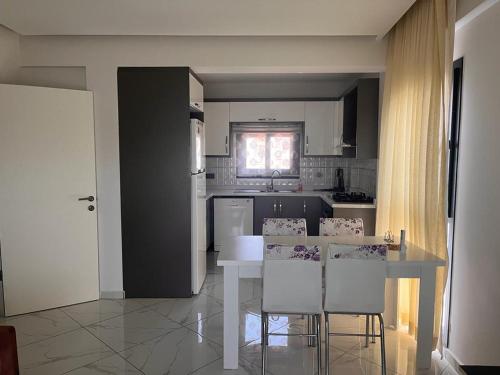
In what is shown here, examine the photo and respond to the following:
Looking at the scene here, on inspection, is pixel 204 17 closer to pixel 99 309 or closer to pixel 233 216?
pixel 99 309

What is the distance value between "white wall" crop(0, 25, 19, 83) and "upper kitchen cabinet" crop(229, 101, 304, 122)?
2769mm

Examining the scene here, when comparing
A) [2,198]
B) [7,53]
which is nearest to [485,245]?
[2,198]

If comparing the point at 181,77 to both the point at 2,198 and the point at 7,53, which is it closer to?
the point at 7,53

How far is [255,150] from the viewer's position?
234 inches

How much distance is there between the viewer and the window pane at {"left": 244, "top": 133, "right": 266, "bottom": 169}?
5.89 metres

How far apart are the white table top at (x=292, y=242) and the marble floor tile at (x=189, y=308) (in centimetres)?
92

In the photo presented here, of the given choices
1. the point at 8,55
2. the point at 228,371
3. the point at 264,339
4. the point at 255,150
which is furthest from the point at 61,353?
the point at 255,150

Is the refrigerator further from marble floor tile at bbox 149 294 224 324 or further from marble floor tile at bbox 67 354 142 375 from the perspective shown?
marble floor tile at bbox 67 354 142 375

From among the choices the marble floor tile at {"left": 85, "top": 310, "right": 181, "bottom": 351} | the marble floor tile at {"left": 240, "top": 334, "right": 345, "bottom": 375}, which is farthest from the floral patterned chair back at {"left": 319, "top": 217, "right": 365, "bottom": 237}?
the marble floor tile at {"left": 85, "top": 310, "right": 181, "bottom": 351}

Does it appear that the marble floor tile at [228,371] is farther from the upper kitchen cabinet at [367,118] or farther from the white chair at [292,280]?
the upper kitchen cabinet at [367,118]

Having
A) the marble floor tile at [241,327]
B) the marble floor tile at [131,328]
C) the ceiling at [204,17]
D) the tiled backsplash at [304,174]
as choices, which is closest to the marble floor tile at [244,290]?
the marble floor tile at [241,327]

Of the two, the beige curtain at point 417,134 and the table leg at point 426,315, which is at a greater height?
the beige curtain at point 417,134

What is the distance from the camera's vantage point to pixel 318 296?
2.37m

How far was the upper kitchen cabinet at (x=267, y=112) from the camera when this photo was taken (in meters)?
5.52
